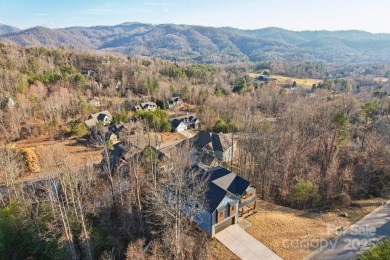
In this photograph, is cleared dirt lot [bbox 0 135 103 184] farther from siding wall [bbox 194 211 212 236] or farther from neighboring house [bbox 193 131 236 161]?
siding wall [bbox 194 211 212 236]

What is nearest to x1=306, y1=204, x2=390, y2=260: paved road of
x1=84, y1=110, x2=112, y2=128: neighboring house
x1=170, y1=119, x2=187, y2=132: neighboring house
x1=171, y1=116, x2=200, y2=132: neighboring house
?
x1=170, y1=119, x2=187, y2=132: neighboring house

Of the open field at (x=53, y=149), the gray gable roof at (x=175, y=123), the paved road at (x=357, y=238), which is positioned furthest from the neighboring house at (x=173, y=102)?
the paved road at (x=357, y=238)

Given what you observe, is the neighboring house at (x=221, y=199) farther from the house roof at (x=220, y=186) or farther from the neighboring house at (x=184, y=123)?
the neighboring house at (x=184, y=123)

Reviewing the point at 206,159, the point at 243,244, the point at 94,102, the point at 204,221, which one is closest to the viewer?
the point at 243,244

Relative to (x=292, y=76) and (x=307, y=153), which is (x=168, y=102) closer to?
(x=307, y=153)

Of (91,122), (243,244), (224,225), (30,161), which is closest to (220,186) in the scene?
(224,225)

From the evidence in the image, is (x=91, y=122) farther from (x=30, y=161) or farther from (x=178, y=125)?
(x=178, y=125)

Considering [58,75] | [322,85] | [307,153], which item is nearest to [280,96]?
[322,85]
